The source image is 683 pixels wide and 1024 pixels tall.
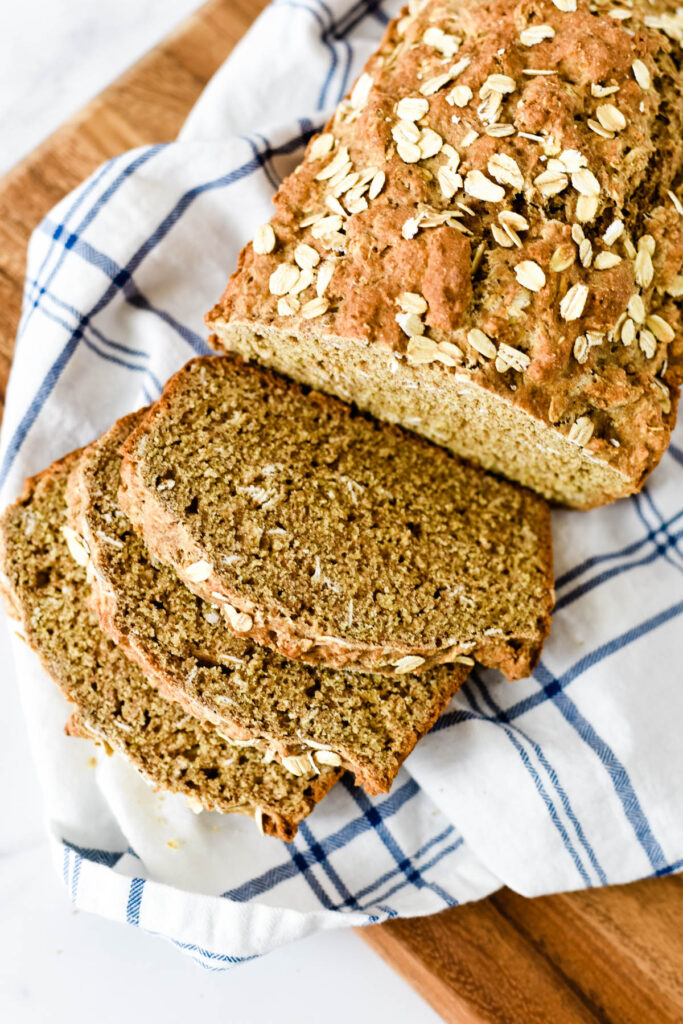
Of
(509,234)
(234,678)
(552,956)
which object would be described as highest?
(509,234)

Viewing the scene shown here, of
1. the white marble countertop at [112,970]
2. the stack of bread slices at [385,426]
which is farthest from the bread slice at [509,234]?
the white marble countertop at [112,970]

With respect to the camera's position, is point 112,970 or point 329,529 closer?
point 329,529

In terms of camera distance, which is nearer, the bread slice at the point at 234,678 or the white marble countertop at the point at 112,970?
the bread slice at the point at 234,678

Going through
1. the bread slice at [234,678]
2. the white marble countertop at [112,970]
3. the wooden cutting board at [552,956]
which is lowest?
the wooden cutting board at [552,956]

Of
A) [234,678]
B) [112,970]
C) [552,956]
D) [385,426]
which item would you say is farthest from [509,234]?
[112,970]

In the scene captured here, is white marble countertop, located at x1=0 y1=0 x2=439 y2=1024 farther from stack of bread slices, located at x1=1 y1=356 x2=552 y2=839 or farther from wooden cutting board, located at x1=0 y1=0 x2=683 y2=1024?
stack of bread slices, located at x1=1 y1=356 x2=552 y2=839

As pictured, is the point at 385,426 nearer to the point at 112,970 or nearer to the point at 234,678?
the point at 234,678

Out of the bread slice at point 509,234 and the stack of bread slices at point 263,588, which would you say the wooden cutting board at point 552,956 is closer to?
the stack of bread slices at point 263,588
